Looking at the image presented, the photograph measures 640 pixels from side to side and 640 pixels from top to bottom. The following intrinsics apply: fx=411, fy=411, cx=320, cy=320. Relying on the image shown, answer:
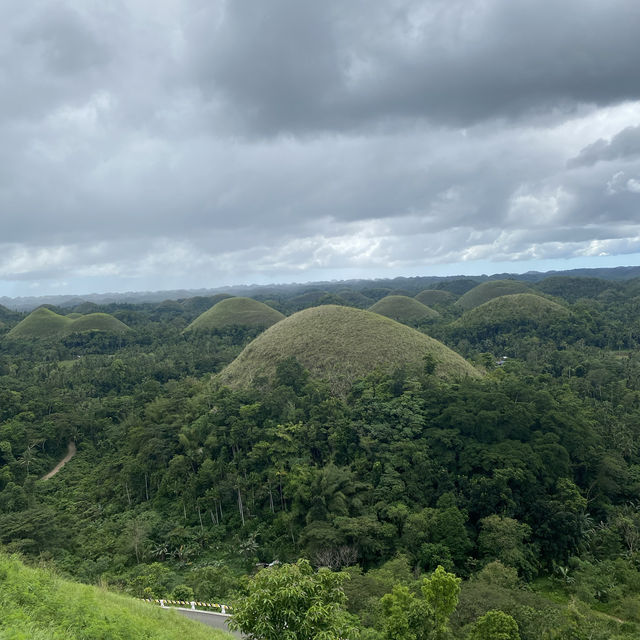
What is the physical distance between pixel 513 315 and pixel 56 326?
282 ft

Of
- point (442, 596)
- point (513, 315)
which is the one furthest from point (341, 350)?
point (513, 315)

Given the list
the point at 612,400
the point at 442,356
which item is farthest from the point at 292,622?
the point at 612,400

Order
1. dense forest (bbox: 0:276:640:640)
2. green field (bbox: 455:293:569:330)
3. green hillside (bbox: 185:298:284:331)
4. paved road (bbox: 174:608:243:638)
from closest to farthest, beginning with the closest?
paved road (bbox: 174:608:243:638), dense forest (bbox: 0:276:640:640), green field (bbox: 455:293:569:330), green hillside (bbox: 185:298:284:331)

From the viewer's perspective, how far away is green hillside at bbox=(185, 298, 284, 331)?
81562 millimetres

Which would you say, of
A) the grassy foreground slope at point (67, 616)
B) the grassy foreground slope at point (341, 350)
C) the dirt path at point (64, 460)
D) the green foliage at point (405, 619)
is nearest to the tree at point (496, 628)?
the green foliage at point (405, 619)

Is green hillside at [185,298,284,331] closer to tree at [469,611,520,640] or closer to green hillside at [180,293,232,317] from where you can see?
green hillside at [180,293,232,317]

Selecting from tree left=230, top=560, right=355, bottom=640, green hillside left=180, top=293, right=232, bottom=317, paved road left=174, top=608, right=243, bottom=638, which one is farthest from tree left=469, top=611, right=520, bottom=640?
green hillside left=180, top=293, right=232, bottom=317

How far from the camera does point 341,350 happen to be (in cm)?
3281

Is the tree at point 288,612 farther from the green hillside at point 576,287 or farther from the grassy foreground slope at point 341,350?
the green hillside at point 576,287

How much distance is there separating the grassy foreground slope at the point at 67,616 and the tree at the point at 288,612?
2064 mm

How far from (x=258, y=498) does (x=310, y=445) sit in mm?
3634

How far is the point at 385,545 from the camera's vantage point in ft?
52.9

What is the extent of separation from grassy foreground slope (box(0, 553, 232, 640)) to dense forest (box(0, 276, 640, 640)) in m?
3.71

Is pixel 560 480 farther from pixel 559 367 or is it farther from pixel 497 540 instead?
pixel 559 367
